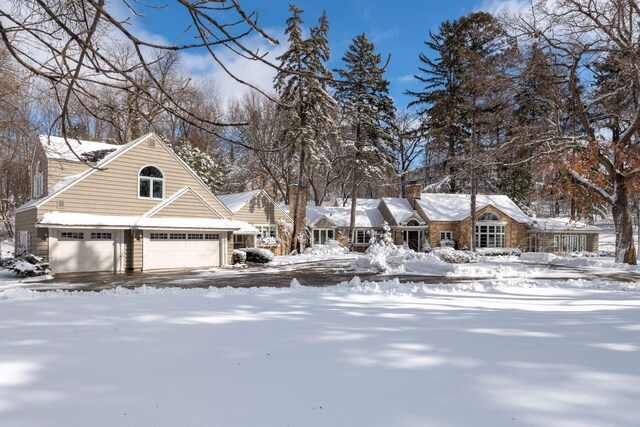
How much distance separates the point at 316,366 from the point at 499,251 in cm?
3040

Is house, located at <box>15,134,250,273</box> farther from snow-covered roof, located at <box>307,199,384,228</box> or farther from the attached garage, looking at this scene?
snow-covered roof, located at <box>307,199,384,228</box>

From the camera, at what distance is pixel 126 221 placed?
18.6 m

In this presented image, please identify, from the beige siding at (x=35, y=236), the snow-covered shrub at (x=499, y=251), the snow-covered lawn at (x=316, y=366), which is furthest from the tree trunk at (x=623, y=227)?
the beige siding at (x=35, y=236)

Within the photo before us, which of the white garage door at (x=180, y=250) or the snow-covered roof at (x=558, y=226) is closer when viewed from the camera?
the white garage door at (x=180, y=250)

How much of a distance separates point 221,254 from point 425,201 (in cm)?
2073

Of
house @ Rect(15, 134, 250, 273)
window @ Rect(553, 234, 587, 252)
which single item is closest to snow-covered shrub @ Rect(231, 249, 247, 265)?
house @ Rect(15, 134, 250, 273)

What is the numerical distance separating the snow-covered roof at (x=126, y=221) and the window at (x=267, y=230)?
23.3 feet

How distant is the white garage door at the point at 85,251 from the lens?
56.6 feet

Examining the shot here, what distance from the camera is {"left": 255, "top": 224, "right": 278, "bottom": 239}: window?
28.5m

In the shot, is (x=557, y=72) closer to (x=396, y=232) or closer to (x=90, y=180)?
(x=396, y=232)

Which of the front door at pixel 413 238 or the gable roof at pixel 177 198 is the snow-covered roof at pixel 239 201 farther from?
the front door at pixel 413 238

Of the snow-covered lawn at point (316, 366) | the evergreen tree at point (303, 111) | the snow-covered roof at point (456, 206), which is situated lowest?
the snow-covered lawn at point (316, 366)

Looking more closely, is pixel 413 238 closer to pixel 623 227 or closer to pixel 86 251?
pixel 623 227

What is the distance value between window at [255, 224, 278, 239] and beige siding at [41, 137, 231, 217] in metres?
7.80
